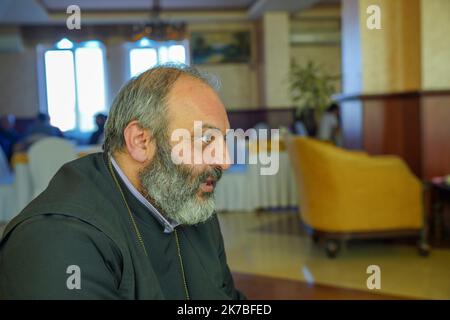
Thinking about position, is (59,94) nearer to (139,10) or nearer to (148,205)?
(148,205)

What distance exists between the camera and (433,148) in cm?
450

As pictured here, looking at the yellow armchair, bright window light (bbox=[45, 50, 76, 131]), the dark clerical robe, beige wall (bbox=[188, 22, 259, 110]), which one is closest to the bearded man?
the dark clerical robe

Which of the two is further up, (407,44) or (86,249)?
(407,44)

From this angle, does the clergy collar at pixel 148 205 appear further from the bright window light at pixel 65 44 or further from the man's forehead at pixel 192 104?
the bright window light at pixel 65 44

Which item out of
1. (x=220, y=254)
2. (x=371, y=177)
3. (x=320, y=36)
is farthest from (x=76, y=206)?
(x=320, y=36)

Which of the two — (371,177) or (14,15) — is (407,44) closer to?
(371,177)

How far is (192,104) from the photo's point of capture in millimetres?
1087

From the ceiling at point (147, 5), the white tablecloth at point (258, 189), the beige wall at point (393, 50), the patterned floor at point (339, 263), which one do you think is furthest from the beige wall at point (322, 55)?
the patterned floor at point (339, 263)

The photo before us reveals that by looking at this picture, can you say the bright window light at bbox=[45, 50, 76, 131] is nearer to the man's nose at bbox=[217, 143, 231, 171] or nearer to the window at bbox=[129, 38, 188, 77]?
the man's nose at bbox=[217, 143, 231, 171]

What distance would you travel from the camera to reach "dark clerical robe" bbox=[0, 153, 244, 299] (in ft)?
2.78

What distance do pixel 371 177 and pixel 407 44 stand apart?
1424mm

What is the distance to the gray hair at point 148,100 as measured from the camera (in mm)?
1086

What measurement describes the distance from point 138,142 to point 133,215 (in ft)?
0.52

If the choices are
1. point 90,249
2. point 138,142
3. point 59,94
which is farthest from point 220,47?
point 90,249
